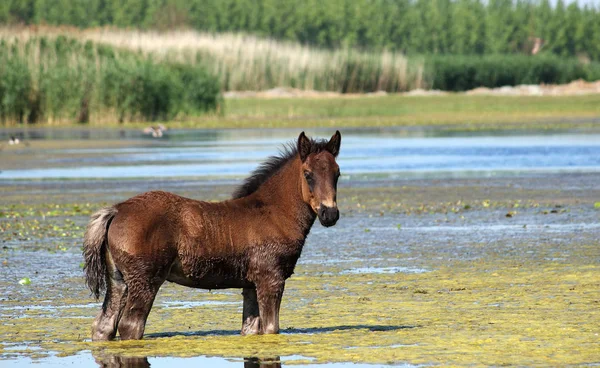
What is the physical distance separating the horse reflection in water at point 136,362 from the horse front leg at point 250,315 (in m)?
0.90

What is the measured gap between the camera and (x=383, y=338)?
31.7 feet

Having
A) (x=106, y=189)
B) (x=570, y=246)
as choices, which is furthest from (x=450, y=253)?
(x=106, y=189)

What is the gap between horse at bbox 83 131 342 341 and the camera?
9562 mm

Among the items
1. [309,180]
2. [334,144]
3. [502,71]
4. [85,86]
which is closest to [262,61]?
[85,86]

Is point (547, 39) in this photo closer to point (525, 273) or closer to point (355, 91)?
point (355, 91)

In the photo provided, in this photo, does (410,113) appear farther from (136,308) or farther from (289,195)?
(136,308)

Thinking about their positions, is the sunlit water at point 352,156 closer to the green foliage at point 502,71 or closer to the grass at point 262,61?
the grass at point 262,61

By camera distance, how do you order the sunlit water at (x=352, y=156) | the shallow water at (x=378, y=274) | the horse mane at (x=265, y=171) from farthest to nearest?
1. the sunlit water at (x=352, y=156)
2. the horse mane at (x=265, y=171)
3. the shallow water at (x=378, y=274)

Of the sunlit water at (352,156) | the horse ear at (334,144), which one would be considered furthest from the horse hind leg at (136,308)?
the sunlit water at (352,156)

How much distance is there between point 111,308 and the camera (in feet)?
31.9

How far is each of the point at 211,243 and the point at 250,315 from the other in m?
0.65

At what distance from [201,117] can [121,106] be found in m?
4.01

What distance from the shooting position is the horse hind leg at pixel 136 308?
376 inches

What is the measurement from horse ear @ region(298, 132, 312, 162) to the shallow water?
139 centimetres
